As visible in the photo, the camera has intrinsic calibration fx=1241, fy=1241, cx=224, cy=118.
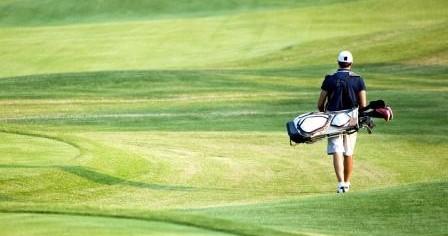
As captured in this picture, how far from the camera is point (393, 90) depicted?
1435 inches

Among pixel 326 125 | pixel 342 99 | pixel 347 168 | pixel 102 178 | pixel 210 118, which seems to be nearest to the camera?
pixel 326 125

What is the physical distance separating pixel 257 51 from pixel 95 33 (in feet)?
27.7

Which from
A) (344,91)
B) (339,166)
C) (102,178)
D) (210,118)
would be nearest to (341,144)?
(339,166)

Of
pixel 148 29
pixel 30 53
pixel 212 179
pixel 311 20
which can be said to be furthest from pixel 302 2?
pixel 212 179

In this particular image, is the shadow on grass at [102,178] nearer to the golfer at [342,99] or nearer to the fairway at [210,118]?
the fairway at [210,118]

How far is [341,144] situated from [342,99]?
62 centimetres

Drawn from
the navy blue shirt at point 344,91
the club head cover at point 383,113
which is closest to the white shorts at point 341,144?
the navy blue shirt at point 344,91

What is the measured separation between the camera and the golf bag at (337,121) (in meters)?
16.9

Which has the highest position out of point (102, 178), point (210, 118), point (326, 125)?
point (210, 118)

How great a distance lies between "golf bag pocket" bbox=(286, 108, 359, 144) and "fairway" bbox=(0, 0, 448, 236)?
0.86m

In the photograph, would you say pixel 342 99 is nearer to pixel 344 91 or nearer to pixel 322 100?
pixel 344 91

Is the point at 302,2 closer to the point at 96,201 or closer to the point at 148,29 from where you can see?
the point at 148,29

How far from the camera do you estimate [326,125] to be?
55.4ft

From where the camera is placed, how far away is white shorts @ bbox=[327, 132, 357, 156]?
1716 centimetres
